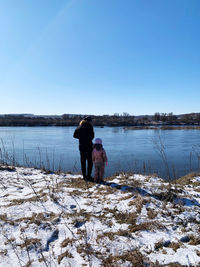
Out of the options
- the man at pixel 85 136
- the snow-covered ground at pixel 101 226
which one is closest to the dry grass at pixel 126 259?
the snow-covered ground at pixel 101 226

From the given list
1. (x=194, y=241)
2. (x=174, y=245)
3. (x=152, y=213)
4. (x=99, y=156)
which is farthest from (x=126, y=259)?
(x=99, y=156)

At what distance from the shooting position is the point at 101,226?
2.72 meters

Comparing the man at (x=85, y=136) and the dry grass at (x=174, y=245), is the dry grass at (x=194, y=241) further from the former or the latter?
the man at (x=85, y=136)

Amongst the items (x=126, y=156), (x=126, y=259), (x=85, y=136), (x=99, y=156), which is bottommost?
(x=126, y=156)

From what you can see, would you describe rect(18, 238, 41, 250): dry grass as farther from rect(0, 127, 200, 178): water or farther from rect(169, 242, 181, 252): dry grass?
rect(0, 127, 200, 178): water

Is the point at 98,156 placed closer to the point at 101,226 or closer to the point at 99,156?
the point at 99,156

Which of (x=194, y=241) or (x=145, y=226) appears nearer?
(x=194, y=241)

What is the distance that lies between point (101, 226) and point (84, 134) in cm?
242

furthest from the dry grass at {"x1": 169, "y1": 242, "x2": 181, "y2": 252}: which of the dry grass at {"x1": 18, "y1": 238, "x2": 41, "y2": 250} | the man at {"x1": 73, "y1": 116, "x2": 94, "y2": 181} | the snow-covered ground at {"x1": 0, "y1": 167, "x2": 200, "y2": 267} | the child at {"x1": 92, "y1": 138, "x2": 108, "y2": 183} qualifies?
the man at {"x1": 73, "y1": 116, "x2": 94, "y2": 181}

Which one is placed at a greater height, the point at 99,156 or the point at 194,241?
the point at 99,156

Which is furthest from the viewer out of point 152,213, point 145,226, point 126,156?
point 126,156

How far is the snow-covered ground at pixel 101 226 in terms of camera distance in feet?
6.99

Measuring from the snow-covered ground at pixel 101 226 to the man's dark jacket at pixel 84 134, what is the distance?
1.08 meters

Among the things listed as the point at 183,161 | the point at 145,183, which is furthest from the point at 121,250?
the point at 183,161
